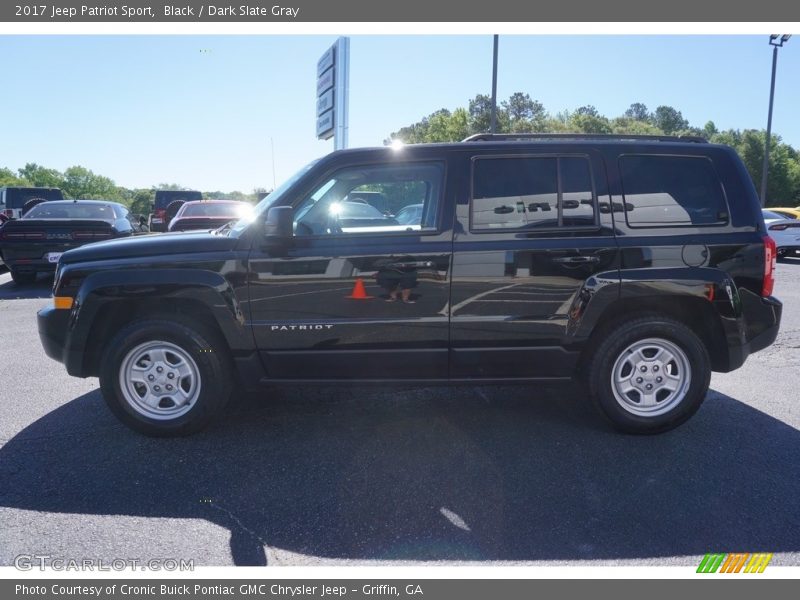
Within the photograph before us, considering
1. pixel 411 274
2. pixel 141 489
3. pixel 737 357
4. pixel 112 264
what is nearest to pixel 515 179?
pixel 411 274

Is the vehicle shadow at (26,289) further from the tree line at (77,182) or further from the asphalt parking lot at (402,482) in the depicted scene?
the tree line at (77,182)

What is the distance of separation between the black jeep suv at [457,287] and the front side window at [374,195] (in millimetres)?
12

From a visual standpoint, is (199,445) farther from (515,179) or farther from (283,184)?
(515,179)

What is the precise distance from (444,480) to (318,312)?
1.30 metres

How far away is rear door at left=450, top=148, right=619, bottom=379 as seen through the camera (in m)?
3.72

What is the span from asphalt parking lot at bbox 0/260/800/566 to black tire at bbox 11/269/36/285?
6.91 meters

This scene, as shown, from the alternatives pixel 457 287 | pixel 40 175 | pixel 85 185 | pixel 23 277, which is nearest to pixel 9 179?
pixel 40 175

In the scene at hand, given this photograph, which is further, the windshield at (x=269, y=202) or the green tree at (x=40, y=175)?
the green tree at (x=40, y=175)

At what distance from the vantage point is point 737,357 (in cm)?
388

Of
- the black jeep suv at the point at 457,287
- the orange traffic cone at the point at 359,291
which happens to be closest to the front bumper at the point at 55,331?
the black jeep suv at the point at 457,287

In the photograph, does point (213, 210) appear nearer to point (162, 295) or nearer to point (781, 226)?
point (162, 295)

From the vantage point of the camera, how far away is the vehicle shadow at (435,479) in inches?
108
